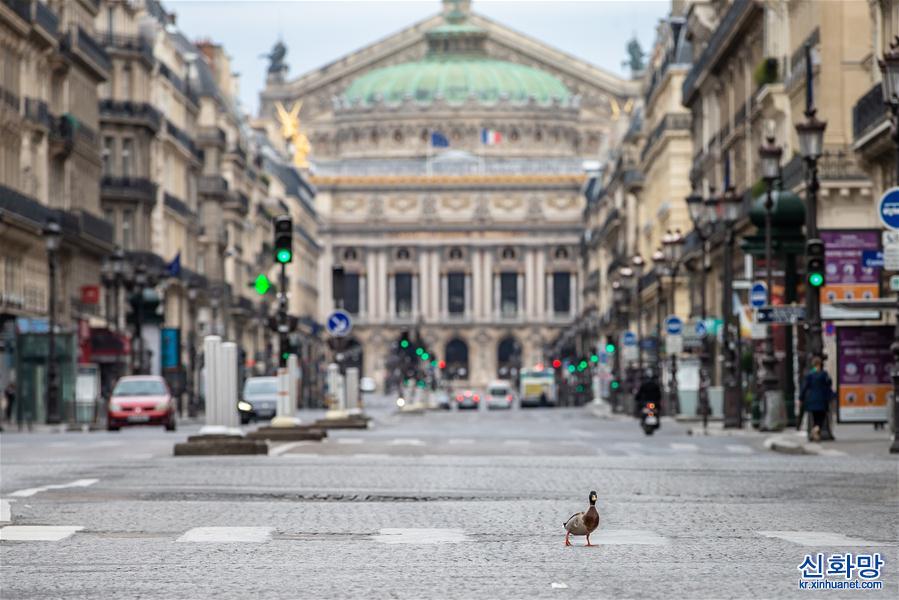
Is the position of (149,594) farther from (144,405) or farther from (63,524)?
(144,405)

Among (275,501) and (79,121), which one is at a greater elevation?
(79,121)

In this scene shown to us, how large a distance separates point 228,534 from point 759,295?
30093 millimetres

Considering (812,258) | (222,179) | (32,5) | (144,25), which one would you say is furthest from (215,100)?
(812,258)

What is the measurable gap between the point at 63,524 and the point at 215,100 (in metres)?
99.1

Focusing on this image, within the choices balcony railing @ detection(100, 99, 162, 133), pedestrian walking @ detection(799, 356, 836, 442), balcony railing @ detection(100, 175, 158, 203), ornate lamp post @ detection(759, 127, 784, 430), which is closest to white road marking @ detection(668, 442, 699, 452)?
pedestrian walking @ detection(799, 356, 836, 442)

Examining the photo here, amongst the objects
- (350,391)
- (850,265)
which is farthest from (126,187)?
(850,265)

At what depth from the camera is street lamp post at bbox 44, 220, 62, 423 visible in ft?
201

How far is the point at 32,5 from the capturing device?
69.6 m

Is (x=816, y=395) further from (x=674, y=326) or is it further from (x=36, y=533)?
(x=674, y=326)

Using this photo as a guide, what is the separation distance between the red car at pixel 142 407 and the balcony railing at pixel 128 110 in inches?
1383

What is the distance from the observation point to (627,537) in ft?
58.0

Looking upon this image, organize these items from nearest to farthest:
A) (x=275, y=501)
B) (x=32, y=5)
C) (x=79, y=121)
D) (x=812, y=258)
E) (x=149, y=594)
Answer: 1. (x=149, y=594)
2. (x=275, y=501)
3. (x=812, y=258)
4. (x=32, y=5)
5. (x=79, y=121)

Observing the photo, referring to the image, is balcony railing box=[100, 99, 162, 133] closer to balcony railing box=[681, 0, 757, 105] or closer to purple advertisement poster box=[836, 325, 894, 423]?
balcony railing box=[681, 0, 757, 105]

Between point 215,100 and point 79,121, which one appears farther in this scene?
point 215,100
